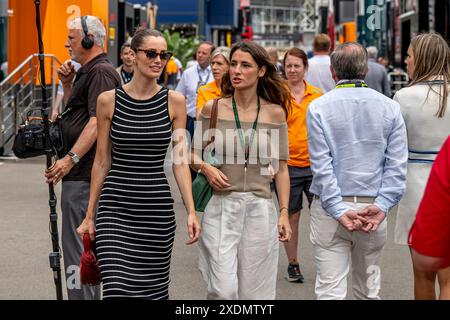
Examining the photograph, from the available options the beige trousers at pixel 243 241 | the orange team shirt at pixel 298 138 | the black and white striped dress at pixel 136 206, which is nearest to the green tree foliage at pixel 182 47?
the orange team shirt at pixel 298 138

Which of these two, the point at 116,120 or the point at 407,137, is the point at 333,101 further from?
the point at 116,120

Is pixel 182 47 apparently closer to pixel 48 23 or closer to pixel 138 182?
pixel 48 23

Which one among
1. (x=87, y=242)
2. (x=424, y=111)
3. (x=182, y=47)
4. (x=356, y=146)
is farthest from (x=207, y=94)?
(x=182, y=47)

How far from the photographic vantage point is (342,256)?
5742mm

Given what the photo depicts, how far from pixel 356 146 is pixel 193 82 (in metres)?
7.13

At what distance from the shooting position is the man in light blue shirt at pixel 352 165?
569cm

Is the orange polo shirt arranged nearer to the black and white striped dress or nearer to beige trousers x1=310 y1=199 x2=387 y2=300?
beige trousers x1=310 y1=199 x2=387 y2=300

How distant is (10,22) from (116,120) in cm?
1723

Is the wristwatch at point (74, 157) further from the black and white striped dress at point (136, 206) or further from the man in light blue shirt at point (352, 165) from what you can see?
the man in light blue shirt at point (352, 165)

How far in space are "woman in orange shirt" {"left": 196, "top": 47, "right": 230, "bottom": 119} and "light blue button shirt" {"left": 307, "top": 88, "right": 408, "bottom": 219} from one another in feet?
10.5

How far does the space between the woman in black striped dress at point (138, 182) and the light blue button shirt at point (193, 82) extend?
7039 millimetres

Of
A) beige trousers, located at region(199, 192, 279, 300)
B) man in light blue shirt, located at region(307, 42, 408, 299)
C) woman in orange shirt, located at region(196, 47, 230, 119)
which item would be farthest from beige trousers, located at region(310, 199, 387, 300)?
woman in orange shirt, located at region(196, 47, 230, 119)

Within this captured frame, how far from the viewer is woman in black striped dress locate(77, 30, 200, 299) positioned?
17.7ft
